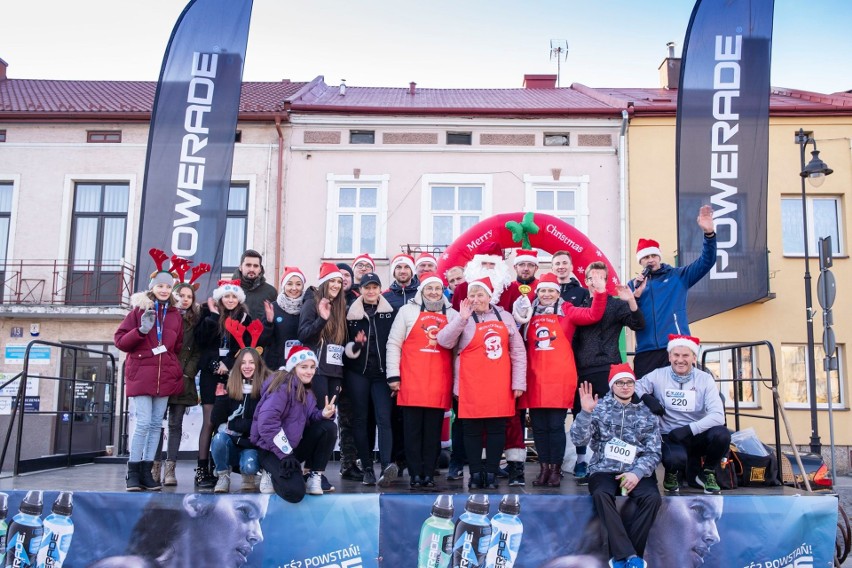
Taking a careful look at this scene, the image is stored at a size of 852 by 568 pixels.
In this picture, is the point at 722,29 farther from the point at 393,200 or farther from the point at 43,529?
the point at 393,200

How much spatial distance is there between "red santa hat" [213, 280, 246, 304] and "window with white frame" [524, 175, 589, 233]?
37.2 feet

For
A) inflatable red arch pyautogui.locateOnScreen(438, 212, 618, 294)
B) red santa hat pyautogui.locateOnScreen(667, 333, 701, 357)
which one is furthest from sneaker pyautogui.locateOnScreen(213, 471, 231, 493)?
red santa hat pyautogui.locateOnScreen(667, 333, 701, 357)

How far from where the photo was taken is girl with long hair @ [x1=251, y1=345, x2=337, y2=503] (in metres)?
5.29

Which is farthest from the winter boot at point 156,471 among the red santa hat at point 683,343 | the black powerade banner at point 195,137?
the red santa hat at point 683,343

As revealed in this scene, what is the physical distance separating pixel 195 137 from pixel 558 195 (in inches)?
414

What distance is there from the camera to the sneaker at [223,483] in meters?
5.54

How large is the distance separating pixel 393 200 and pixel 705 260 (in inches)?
442

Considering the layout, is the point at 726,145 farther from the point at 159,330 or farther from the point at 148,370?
the point at 148,370

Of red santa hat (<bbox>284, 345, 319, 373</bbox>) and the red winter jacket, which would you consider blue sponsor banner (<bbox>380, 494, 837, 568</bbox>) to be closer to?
red santa hat (<bbox>284, 345, 319, 373</bbox>)

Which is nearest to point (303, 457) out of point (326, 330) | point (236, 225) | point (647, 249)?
point (326, 330)

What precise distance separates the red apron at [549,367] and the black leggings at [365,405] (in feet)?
3.60

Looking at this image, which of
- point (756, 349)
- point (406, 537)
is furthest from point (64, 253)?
point (756, 349)

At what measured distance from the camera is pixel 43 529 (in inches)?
214

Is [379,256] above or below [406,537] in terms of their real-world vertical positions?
above
